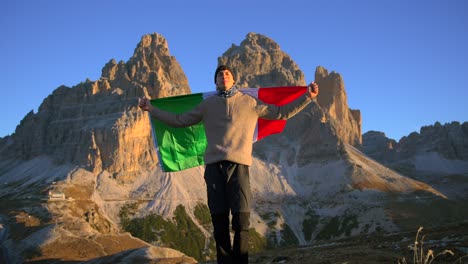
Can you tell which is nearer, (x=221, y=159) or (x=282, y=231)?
(x=221, y=159)

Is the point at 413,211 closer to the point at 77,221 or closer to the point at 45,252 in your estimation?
the point at 77,221

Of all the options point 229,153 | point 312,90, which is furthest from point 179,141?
point 312,90

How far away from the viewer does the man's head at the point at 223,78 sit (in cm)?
1363

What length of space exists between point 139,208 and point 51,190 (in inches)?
1146

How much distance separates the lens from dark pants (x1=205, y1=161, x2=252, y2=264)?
12414 millimetres

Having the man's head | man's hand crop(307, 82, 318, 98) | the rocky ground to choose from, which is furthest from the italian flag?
the rocky ground

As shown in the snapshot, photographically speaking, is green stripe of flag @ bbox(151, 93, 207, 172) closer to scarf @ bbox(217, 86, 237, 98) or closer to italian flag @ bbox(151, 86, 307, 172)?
italian flag @ bbox(151, 86, 307, 172)

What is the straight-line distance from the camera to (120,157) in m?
198

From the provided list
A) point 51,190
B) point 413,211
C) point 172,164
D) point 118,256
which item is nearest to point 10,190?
point 51,190

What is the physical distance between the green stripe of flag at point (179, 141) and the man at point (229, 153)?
2.09 metres

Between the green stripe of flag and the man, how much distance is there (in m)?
2.09

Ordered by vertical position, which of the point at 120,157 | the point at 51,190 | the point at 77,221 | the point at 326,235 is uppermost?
the point at 120,157

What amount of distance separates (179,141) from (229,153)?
157 inches

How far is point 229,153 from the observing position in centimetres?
1276
